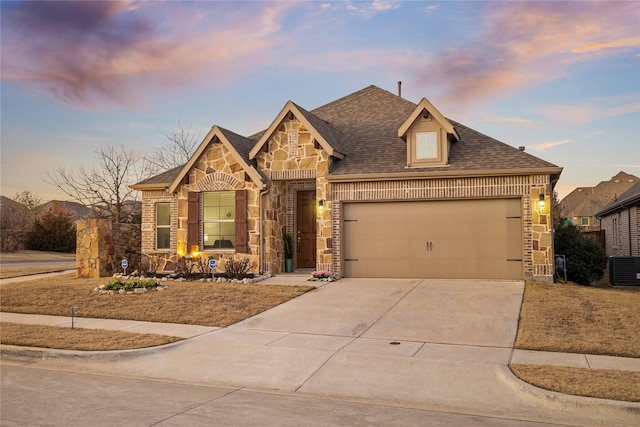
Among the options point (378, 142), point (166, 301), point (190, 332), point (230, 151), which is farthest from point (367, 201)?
point (190, 332)

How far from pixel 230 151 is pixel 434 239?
714 centimetres

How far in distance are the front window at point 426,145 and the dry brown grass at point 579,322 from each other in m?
5.15

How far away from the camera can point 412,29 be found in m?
14.7

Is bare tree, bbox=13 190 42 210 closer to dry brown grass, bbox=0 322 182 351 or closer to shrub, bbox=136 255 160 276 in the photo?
shrub, bbox=136 255 160 276

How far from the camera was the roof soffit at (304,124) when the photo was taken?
16312mm

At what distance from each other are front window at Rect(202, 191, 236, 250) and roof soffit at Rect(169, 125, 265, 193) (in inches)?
40.4

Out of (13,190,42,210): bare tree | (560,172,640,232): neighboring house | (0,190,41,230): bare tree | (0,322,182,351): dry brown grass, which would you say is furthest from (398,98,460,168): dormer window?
(13,190,42,210): bare tree

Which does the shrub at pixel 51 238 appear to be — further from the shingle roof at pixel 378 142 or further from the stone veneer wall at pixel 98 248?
the shingle roof at pixel 378 142

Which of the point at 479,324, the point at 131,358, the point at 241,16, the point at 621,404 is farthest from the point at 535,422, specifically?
the point at 241,16

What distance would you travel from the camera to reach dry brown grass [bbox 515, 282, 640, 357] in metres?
8.25

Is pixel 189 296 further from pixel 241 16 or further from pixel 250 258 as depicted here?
pixel 241 16

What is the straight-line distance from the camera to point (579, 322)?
9672 mm

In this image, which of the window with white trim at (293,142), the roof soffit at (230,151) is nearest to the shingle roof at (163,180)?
the roof soffit at (230,151)

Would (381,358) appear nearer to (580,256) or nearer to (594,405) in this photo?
(594,405)
